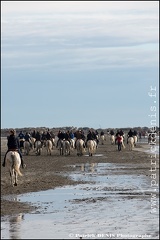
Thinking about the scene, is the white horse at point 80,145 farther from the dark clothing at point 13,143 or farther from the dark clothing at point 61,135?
the dark clothing at point 13,143

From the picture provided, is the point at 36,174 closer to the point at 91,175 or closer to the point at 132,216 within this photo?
the point at 91,175

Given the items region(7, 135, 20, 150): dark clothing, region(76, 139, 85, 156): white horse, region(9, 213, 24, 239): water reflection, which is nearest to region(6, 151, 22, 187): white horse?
region(7, 135, 20, 150): dark clothing

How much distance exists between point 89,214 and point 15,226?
7.48ft

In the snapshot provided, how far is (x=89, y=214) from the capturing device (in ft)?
50.6

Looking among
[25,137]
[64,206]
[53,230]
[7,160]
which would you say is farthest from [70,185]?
[25,137]

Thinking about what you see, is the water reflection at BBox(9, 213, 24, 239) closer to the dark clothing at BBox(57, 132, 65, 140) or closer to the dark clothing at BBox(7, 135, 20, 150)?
the dark clothing at BBox(7, 135, 20, 150)

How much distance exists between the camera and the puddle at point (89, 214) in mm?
12795

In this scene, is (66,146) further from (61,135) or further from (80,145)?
(80,145)

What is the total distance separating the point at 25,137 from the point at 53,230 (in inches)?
1354

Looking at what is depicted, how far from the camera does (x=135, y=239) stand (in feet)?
39.3

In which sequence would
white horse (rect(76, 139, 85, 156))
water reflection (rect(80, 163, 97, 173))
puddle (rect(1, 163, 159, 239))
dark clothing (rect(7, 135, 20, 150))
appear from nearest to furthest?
1. puddle (rect(1, 163, 159, 239))
2. dark clothing (rect(7, 135, 20, 150))
3. water reflection (rect(80, 163, 97, 173))
4. white horse (rect(76, 139, 85, 156))

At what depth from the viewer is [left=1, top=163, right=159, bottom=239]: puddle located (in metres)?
12.8

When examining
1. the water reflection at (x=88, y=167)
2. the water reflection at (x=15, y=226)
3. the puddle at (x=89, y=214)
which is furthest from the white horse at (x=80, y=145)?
the water reflection at (x=15, y=226)

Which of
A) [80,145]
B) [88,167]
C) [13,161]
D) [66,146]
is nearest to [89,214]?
[13,161]
